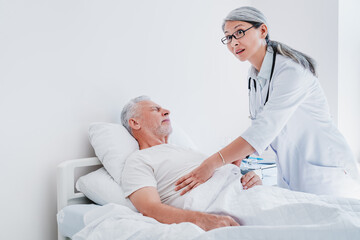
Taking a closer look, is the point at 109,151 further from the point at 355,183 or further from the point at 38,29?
the point at 355,183

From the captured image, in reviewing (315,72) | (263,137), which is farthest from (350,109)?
(263,137)

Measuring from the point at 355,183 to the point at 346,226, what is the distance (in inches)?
27.4

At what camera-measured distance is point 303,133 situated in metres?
1.51

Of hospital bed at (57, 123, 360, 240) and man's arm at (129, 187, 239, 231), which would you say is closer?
hospital bed at (57, 123, 360, 240)

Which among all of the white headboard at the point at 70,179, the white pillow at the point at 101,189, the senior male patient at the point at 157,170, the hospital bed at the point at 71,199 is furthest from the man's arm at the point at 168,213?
the white headboard at the point at 70,179

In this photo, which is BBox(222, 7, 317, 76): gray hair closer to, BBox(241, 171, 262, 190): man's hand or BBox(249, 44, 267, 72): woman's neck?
BBox(249, 44, 267, 72): woman's neck

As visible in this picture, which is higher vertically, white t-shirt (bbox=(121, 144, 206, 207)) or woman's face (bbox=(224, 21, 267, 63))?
woman's face (bbox=(224, 21, 267, 63))

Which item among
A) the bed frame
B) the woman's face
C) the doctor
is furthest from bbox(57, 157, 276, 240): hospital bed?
the woman's face

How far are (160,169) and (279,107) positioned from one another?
57cm

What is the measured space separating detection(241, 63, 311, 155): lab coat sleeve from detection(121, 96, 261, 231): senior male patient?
0.21 m

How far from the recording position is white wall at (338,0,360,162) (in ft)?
8.92

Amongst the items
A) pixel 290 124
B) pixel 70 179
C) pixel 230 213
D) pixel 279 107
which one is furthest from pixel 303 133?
pixel 70 179

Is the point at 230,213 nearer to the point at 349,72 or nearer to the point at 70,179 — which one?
the point at 70,179

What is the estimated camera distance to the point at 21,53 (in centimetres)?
142
